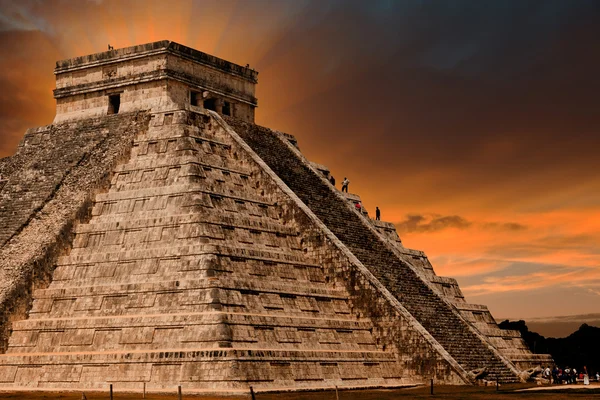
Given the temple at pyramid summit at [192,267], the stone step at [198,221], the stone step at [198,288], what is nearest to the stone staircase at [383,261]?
the temple at pyramid summit at [192,267]

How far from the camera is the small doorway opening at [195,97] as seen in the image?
39.0 m

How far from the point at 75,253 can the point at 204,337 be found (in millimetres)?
7106

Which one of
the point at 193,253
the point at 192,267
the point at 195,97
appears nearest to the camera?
the point at 192,267

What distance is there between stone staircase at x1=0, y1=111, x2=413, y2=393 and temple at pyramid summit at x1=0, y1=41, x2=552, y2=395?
1.9 inches

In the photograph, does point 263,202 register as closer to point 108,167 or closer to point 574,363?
point 108,167

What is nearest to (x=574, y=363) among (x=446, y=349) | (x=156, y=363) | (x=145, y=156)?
(x=446, y=349)

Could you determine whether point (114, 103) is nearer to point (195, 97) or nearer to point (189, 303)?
point (195, 97)

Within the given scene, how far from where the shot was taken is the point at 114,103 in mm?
39062

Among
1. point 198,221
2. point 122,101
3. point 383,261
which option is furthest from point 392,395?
point 122,101

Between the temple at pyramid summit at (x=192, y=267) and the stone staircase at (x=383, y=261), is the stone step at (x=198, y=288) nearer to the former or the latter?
the temple at pyramid summit at (x=192, y=267)

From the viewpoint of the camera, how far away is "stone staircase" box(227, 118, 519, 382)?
3189cm

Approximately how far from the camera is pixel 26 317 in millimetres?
30062

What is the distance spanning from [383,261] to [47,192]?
39.1 feet

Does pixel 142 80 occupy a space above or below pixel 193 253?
above
